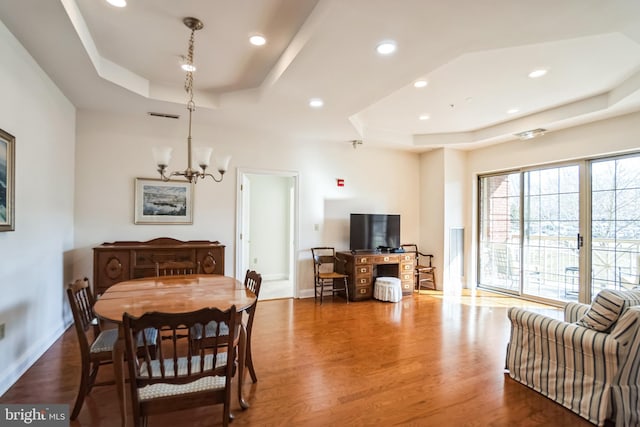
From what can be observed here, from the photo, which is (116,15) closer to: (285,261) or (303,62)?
(303,62)

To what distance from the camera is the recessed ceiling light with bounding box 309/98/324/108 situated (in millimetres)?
3600

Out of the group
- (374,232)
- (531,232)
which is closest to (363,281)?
(374,232)

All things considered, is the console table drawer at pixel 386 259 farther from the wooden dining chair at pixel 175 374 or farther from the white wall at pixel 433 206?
the wooden dining chair at pixel 175 374

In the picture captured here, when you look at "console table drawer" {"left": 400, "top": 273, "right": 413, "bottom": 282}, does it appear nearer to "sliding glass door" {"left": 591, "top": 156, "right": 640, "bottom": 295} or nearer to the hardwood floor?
the hardwood floor

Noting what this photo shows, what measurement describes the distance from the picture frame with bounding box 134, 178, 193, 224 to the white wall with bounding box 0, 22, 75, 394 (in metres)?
0.78

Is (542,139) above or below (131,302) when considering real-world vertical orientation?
above

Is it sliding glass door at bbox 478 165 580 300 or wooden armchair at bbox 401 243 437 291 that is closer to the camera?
sliding glass door at bbox 478 165 580 300

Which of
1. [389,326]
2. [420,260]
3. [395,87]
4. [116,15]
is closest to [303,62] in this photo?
[395,87]

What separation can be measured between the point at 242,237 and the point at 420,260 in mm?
3515

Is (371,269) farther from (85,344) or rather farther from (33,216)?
(33,216)

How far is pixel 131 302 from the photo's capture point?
214 centimetres

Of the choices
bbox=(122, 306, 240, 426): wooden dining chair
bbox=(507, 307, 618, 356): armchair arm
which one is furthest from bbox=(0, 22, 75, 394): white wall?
bbox=(507, 307, 618, 356): armchair arm

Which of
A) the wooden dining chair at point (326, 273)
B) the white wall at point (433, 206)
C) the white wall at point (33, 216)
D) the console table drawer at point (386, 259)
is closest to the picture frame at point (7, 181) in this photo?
the white wall at point (33, 216)

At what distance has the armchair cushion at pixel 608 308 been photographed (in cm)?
211
